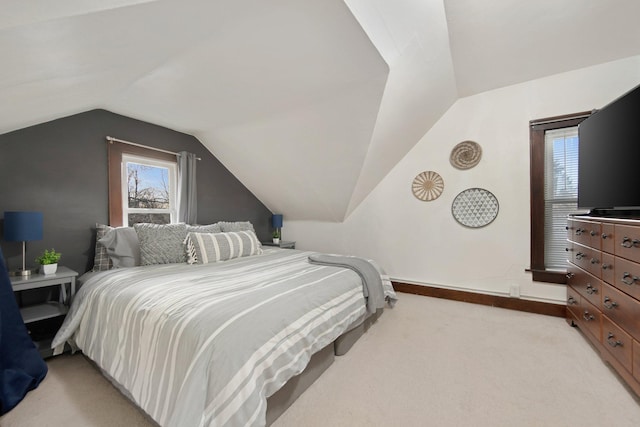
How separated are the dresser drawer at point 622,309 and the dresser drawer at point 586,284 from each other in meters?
0.10

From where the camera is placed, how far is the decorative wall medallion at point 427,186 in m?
3.29

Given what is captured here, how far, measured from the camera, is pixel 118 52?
1405 millimetres

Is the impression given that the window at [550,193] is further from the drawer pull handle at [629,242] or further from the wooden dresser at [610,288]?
the drawer pull handle at [629,242]

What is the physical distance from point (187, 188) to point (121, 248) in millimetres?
1136

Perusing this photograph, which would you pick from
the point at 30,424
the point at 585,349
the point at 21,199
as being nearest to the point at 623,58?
the point at 585,349

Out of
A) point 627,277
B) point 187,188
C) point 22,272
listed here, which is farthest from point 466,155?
point 22,272

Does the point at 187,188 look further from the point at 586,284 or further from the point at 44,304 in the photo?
the point at 586,284

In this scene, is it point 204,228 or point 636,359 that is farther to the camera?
point 204,228

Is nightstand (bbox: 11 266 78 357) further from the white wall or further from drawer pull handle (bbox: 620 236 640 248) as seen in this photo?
drawer pull handle (bbox: 620 236 640 248)

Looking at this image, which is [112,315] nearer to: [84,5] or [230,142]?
[84,5]

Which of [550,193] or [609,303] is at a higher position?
[550,193]

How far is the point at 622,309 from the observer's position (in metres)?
1.60

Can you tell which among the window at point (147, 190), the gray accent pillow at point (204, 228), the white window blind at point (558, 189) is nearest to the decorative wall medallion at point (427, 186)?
the white window blind at point (558, 189)

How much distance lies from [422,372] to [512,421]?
0.52 m
